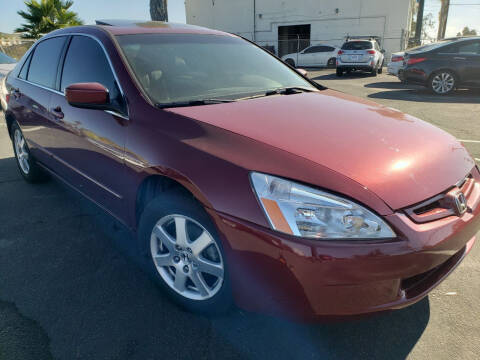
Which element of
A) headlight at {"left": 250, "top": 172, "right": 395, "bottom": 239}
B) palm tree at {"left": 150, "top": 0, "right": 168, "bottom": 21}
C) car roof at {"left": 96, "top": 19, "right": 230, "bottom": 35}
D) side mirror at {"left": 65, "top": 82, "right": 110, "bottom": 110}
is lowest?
headlight at {"left": 250, "top": 172, "right": 395, "bottom": 239}

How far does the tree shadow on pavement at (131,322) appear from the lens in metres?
1.97

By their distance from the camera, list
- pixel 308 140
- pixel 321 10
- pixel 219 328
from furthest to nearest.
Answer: pixel 321 10 < pixel 219 328 < pixel 308 140

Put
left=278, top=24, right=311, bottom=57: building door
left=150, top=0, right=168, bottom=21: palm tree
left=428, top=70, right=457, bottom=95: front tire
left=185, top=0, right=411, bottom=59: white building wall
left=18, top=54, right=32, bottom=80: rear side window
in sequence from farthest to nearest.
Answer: left=278, top=24, right=311, bottom=57: building door → left=185, top=0, right=411, bottom=59: white building wall → left=150, top=0, right=168, bottom=21: palm tree → left=428, top=70, right=457, bottom=95: front tire → left=18, top=54, right=32, bottom=80: rear side window

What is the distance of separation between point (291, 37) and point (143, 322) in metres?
30.2

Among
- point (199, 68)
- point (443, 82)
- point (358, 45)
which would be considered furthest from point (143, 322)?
point (358, 45)

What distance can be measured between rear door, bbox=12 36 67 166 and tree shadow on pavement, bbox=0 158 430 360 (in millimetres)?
1002

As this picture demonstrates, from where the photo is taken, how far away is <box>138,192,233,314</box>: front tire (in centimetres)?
198

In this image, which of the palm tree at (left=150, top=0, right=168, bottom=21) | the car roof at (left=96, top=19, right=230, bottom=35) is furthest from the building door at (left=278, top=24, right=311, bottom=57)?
the car roof at (left=96, top=19, right=230, bottom=35)

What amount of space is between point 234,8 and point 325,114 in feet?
95.6

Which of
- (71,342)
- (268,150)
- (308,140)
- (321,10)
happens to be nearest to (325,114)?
(308,140)

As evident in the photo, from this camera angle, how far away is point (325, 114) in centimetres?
243

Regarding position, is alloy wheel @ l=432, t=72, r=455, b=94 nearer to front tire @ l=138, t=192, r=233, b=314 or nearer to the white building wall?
front tire @ l=138, t=192, r=233, b=314

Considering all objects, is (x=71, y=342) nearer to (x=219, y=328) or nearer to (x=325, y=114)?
(x=219, y=328)

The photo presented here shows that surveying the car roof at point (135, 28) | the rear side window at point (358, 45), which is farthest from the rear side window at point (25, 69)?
the rear side window at point (358, 45)
